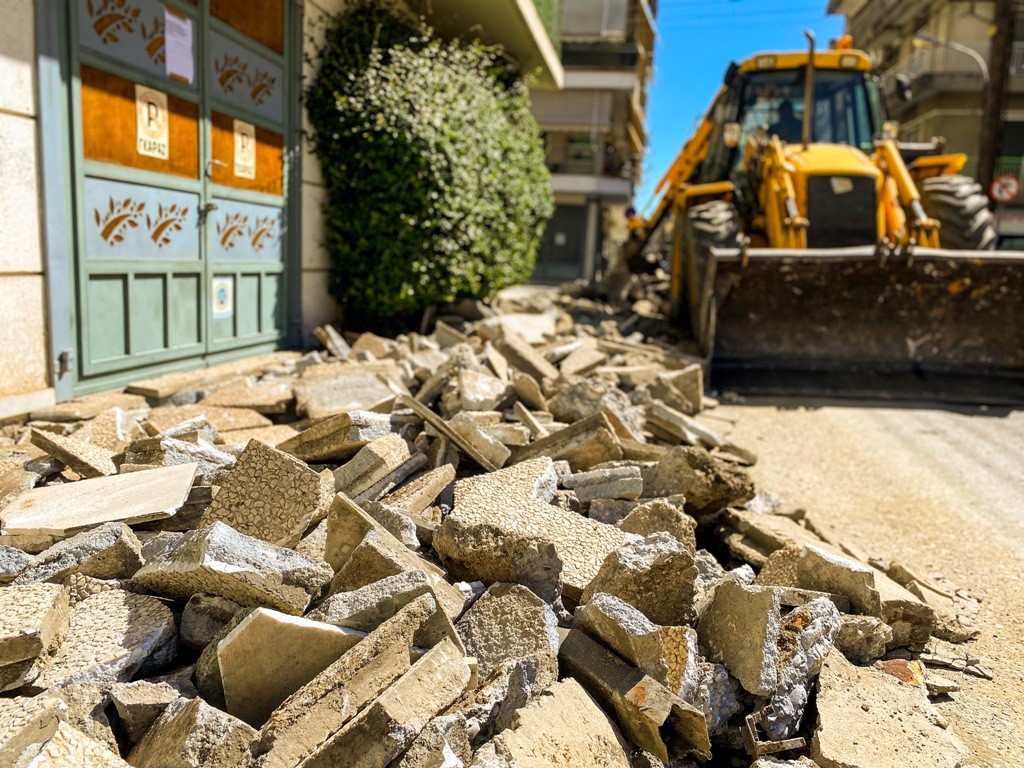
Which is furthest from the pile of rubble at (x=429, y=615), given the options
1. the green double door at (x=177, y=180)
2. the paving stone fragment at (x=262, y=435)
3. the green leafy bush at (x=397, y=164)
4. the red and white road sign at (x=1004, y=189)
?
the red and white road sign at (x=1004, y=189)

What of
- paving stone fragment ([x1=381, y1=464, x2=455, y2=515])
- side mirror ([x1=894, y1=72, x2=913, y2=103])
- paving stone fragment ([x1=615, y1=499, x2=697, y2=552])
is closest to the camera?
paving stone fragment ([x1=615, y1=499, x2=697, y2=552])

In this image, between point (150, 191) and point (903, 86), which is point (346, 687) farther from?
point (903, 86)

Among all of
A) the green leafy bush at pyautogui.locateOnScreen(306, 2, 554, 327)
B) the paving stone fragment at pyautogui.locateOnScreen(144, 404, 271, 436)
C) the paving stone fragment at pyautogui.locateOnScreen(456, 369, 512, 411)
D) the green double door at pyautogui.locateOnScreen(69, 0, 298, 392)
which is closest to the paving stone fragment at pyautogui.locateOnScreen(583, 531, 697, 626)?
the paving stone fragment at pyautogui.locateOnScreen(456, 369, 512, 411)

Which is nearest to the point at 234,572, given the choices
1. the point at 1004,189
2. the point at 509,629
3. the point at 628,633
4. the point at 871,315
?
the point at 509,629

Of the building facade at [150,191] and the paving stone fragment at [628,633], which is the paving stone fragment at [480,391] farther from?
the building facade at [150,191]

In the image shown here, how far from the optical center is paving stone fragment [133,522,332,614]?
7.47ft

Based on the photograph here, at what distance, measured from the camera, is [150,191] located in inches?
212

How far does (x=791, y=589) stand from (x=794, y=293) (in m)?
5.02

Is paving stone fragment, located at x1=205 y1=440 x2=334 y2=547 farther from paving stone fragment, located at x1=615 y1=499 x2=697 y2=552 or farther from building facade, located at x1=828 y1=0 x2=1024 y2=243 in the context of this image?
building facade, located at x1=828 y1=0 x2=1024 y2=243

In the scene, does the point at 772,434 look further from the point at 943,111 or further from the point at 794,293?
the point at 943,111

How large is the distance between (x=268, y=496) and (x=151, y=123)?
364cm

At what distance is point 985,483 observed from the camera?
489cm

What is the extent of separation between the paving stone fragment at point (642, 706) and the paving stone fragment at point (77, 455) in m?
2.29

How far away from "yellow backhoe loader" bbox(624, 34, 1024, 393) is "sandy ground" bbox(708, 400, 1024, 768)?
755 mm
